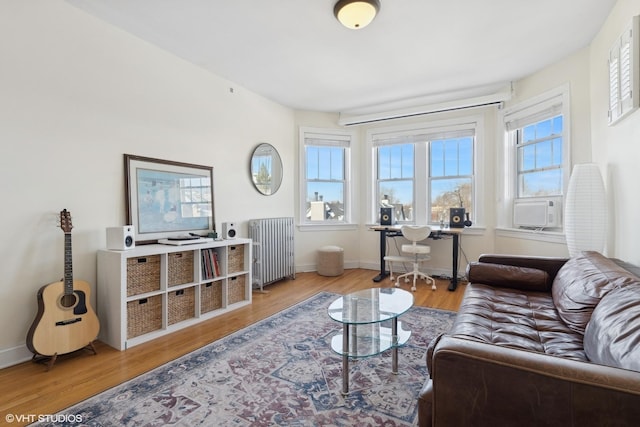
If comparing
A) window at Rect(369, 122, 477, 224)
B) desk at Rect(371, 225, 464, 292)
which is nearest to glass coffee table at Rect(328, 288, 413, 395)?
desk at Rect(371, 225, 464, 292)

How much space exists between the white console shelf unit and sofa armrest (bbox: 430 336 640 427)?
236cm

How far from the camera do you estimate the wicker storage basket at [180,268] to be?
277cm

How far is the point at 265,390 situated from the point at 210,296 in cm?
157

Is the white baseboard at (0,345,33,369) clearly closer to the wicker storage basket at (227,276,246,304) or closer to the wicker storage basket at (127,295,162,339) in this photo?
the wicker storage basket at (127,295,162,339)

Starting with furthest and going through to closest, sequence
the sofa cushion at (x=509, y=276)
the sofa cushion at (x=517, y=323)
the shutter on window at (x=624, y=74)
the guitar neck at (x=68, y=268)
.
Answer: the sofa cushion at (x=509, y=276) < the guitar neck at (x=68, y=268) < the shutter on window at (x=624, y=74) < the sofa cushion at (x=517, y=323)

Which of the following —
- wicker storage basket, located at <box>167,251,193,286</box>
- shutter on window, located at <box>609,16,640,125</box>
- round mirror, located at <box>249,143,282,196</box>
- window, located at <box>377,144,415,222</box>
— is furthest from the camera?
window, located at <box>377,144,415,222</box>

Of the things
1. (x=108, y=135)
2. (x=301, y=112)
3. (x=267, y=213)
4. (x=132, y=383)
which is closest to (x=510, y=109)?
(x=301, y=112)

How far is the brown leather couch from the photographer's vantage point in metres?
0.83

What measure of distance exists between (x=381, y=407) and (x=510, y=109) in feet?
13.1

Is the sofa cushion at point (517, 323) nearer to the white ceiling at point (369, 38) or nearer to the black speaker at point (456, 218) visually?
the black speaker at point (456, 218)

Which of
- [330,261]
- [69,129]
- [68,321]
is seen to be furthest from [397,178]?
[68,321]

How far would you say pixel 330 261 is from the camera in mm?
4652

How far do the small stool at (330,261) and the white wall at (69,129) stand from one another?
2.26m

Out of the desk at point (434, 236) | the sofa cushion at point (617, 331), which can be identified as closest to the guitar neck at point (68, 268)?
the sofa cushion at point (617, 331)
